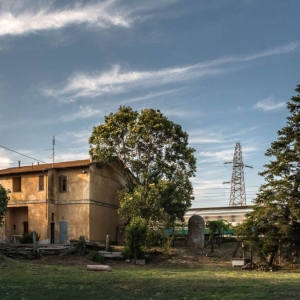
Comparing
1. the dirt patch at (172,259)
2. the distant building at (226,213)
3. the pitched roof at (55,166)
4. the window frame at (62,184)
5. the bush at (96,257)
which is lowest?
the dirt patch at (172,259)

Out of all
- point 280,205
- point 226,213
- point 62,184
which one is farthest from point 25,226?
point 280,205

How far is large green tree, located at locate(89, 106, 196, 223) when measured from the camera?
47438 mm

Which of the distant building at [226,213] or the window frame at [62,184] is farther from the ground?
the window frame at [62,184]

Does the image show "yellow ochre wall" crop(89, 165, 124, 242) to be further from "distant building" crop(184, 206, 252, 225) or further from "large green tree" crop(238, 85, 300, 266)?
"large green tree" crop(238, 85, 300, 266)

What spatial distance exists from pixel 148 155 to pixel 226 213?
1211 centimetres

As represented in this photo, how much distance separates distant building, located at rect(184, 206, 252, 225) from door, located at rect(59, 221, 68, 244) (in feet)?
48.2

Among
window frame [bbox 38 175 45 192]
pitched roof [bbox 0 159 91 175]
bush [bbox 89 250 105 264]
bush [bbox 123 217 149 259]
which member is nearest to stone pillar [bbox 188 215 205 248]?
bush [bbox 123 217 149 259]

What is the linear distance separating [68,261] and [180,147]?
18.9 m

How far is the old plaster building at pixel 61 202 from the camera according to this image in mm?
52094

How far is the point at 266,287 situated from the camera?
63.4 ft

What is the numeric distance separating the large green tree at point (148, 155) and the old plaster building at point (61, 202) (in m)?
3.52

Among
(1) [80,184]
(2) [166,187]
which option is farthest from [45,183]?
(2) [166,187]

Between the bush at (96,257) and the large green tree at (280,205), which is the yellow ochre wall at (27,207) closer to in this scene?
the bush at (96,257)

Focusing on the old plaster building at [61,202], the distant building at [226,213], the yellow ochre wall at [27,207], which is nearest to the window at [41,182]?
the old plaster building at [61,202]
